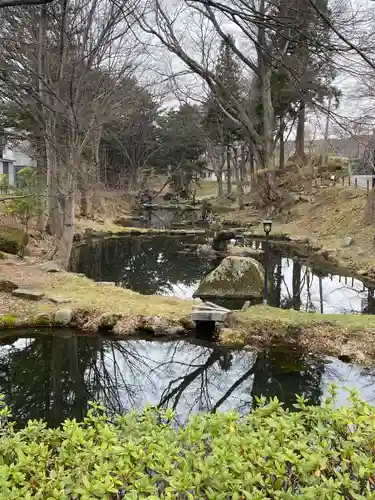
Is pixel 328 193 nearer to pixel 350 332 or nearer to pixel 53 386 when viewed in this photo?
pixel 350 332

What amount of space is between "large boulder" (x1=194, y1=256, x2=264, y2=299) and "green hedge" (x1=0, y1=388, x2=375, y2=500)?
802 cm

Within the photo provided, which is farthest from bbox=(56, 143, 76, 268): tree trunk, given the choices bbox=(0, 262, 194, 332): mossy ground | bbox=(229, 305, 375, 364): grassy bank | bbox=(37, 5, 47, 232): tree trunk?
bbox=(229, 305, 375, 364): grassy bank

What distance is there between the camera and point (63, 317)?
7.82m

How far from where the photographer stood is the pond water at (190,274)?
10.7 meters

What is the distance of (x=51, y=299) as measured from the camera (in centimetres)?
847

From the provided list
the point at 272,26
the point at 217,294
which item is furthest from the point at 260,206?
the point at 272,26

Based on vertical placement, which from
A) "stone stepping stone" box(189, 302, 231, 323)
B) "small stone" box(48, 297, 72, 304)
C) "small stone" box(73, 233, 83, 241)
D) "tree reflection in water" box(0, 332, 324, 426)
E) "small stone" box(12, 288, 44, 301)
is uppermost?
"small stone" box(73, 233, 83, 241)

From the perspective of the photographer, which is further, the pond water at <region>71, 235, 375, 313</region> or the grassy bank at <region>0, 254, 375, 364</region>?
the pond water at <region>71, 235, 375, 313</region>

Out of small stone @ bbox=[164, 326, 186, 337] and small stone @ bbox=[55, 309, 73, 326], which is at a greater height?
small stone @ bbox=[55, 309, 73, 326]

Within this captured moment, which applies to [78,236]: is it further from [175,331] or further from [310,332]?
[310,332]

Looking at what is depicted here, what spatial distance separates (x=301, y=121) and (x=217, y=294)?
69.2ft

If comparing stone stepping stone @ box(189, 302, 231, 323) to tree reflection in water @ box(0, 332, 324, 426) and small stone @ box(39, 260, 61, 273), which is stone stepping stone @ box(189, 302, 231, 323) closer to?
tree reflection in water @ box(0, 332, 324, 426)

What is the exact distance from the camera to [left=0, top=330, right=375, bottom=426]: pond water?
5.38 m

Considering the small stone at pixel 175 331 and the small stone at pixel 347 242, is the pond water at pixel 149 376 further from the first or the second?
the small stone at pixel 347 242
